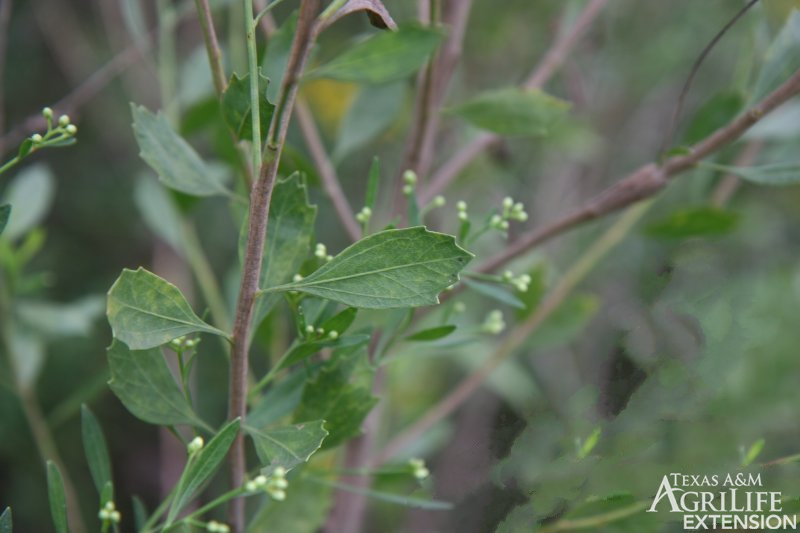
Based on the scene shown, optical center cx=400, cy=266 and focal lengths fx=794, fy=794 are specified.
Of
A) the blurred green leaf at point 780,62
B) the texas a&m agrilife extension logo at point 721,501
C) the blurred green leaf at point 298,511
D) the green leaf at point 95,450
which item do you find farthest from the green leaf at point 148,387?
the blurred green leaf at point 780,62

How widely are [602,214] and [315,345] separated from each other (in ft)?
0.70

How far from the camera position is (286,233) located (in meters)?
0.34

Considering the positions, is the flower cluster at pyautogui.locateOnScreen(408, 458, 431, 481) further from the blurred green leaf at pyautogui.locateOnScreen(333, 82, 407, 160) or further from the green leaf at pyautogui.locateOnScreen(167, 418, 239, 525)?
the blurred green leaf at pyautogui.locateOnScreen(333, 82, 407, 160)

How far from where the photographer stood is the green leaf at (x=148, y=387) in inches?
13.3

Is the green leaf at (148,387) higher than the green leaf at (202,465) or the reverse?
higher

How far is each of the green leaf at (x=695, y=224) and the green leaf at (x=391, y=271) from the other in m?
0.31

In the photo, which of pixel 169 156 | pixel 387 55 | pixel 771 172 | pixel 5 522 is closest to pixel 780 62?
pixel 771 172

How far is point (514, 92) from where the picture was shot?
50 cm

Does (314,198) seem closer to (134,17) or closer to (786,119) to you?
(134,17)

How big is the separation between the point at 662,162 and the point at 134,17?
16.9 inches

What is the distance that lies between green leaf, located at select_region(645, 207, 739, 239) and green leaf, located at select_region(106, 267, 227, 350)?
1.17 ft

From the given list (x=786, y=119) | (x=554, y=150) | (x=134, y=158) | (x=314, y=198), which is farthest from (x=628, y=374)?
(x=134, y=158)

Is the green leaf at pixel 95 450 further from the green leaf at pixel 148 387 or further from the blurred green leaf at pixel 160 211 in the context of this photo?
the blurred green leaf at pixel 160 211

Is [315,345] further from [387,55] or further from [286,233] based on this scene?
[387,55]
